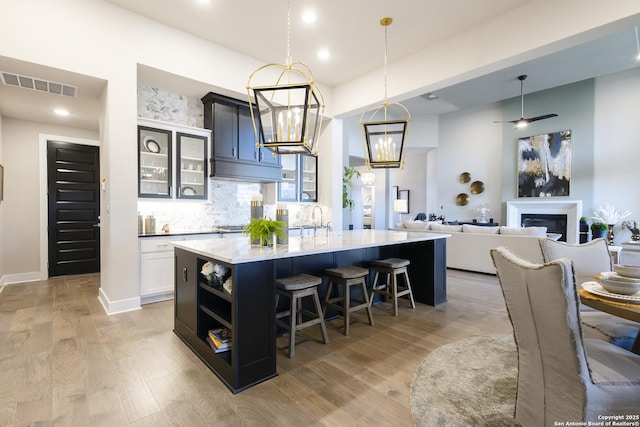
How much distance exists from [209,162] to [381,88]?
9.89ft

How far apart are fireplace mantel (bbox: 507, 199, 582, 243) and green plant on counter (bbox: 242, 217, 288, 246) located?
25.9 feet

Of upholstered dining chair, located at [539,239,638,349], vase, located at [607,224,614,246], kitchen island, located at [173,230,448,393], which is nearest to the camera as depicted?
kitchen island, located at [173,230,448,393]

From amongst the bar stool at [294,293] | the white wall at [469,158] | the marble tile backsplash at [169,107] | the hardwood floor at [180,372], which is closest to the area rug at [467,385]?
the hardwood floor at [180,372]

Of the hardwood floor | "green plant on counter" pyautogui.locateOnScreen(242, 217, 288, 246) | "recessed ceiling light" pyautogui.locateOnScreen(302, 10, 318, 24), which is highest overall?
"recessed ceiling light" pyautogui.locateOnScreen(302, 10, 318, 24)

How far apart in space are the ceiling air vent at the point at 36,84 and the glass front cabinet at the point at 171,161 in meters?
0.88

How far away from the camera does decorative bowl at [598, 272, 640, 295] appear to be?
1.57m

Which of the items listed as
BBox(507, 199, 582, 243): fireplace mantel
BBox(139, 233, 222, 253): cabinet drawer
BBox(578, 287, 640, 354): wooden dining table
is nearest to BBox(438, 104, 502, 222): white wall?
BBox(507, 199, 582, 243): fireplace mantel

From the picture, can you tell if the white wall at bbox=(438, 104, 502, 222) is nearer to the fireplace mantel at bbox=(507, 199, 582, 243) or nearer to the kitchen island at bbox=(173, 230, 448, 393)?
the fireplace mantel at bbox=(507, 199, 582, 243)

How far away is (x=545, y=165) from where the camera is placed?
7.93 meters

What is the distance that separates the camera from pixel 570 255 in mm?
2455

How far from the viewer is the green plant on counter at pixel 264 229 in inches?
96.7

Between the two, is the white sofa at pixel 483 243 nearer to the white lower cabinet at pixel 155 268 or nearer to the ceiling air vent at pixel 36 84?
the white lower cabinet at pixel 155 268

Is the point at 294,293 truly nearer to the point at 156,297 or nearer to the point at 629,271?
the point at 629,271

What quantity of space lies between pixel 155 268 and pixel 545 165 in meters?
9.10
